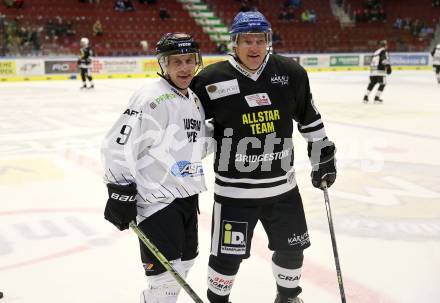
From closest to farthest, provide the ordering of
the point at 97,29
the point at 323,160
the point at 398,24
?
the point at 323,160
the point at 97,29
the point at 398,24

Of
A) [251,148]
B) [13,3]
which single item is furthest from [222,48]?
[251,148]

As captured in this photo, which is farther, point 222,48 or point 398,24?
point 398,24

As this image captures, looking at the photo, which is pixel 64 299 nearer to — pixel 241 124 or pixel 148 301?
pixel 148 301

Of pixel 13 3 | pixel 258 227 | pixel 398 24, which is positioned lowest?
pixel 258 227

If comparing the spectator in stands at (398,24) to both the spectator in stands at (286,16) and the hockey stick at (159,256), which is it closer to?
the spectator in stands at (286,16)

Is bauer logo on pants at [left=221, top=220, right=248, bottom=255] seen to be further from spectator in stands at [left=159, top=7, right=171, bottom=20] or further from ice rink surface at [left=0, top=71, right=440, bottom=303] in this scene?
spectator in stands at [left=159, top=7, right=171, bottom=20]

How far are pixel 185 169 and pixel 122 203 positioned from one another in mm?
327

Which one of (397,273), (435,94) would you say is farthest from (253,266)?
(435,94)

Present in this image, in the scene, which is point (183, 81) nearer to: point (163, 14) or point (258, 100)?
point (258, 100)

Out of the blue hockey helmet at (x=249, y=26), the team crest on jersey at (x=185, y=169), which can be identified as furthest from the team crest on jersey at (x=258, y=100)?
the team crest on jersey at (x=185, y=169)

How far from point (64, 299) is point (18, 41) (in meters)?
15.3

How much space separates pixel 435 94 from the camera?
13.5m

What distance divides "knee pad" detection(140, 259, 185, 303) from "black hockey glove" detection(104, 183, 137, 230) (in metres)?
0.29

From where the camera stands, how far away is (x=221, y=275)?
8.11 feet
